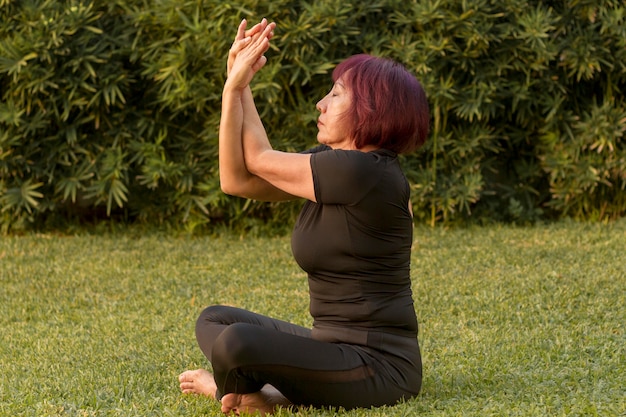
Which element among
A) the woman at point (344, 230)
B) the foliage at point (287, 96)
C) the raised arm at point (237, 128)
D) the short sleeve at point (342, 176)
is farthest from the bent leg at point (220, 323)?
the foliage at point (287, 96)

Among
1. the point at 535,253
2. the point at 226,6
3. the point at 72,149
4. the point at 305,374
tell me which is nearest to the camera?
the point at 305,374

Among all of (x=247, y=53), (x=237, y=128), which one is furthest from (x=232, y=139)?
(x=247, y=53)

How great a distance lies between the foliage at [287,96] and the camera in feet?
21.7

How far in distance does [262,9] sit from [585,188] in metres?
2.51

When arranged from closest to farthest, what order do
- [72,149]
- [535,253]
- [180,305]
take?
[180,305], [535,253], [72,149]

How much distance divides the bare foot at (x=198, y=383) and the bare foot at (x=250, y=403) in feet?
0.83

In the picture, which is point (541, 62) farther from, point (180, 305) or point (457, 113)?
point (180, 305)

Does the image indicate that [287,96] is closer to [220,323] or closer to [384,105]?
[220,323]

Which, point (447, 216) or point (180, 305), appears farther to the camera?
point (447, 216)

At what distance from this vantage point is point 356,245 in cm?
315

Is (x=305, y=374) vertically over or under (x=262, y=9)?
under

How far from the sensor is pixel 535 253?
6016mm

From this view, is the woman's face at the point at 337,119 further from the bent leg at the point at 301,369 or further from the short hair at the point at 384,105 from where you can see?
the bent leg at the point at 301,369

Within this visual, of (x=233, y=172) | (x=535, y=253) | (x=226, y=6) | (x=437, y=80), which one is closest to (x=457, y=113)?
(x=437, y=80)
